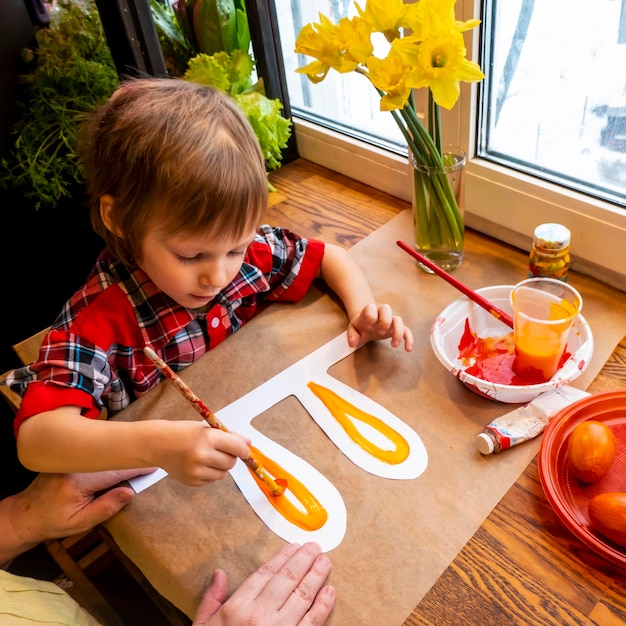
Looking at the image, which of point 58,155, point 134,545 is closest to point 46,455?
point 134,545

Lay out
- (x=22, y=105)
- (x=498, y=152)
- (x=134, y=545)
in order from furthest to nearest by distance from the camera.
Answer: (x=22, y=105), (x=498, y=152), (x=134, y=545)

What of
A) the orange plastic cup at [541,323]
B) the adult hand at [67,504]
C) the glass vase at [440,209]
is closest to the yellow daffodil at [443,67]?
the glass vase at [440,209]

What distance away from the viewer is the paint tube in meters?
0.71

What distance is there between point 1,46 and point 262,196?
2.36 feet

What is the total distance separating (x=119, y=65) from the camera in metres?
1.07

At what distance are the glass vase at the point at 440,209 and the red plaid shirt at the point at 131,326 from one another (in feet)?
0.58

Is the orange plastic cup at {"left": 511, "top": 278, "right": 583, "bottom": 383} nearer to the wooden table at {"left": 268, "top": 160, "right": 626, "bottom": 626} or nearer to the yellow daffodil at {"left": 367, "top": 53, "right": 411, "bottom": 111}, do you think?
the wooden table at {"left": 268, "top": 160, "right": 626, "bottom": 626}

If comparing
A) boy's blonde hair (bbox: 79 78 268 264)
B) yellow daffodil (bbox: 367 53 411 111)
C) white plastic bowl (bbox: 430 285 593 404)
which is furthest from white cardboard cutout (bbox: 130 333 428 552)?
yellow daffodil (bbox: 367 53 411 111)

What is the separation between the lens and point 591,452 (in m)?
0.64

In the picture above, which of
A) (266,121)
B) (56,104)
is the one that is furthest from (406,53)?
(56,104)

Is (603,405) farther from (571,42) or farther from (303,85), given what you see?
(303,85)

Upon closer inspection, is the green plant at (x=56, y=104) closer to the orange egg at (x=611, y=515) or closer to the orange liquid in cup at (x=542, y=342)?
the orange liquid in cup at (x=542, y=342)

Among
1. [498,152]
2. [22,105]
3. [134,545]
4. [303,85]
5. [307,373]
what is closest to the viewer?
[134,545]

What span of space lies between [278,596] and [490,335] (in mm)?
487
